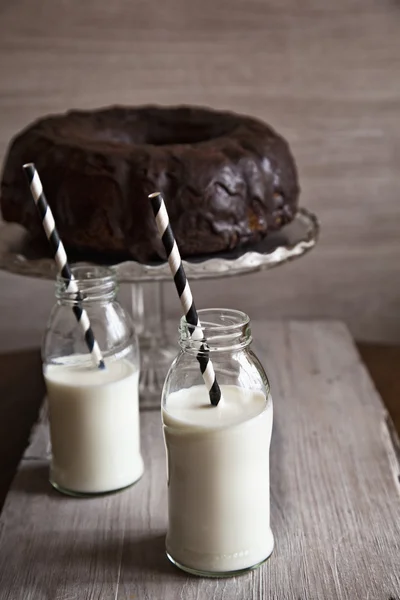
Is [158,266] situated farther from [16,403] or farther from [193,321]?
[16,403]

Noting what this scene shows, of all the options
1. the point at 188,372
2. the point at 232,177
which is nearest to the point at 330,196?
the point at 232,177

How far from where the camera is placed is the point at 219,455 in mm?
821

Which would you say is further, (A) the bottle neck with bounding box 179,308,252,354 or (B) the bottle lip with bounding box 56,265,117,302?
(B) the bottle lip with bounding box 56,265,117,302

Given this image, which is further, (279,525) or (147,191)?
(147,191)

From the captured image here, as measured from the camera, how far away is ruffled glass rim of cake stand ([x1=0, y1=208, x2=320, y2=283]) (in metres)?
1.09

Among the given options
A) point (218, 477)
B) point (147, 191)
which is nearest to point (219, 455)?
point (218, 477)

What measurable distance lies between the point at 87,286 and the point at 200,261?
18cm

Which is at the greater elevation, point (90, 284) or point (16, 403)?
point (90, 284)

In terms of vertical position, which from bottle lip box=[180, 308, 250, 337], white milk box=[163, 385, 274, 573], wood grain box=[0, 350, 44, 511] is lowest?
wood grain box=[0, 350, 44, 511]

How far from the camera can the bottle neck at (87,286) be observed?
0.97 metres

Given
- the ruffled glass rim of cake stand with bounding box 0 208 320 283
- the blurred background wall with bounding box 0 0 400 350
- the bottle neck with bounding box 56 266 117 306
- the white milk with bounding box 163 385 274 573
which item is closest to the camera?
the white milk with bounding box 163 385 274 573

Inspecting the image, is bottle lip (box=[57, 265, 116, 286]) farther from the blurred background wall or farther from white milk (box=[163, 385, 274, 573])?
the blurred background wall

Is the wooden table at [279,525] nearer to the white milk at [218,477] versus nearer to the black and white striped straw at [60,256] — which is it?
the white milk at [218,477]

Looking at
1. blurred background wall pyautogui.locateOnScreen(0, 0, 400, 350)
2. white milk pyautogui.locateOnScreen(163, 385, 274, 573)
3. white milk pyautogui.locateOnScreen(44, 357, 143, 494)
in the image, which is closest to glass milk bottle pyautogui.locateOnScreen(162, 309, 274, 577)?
white milk pyautogui.locateOnScreen(163, 385, 274, 573)
